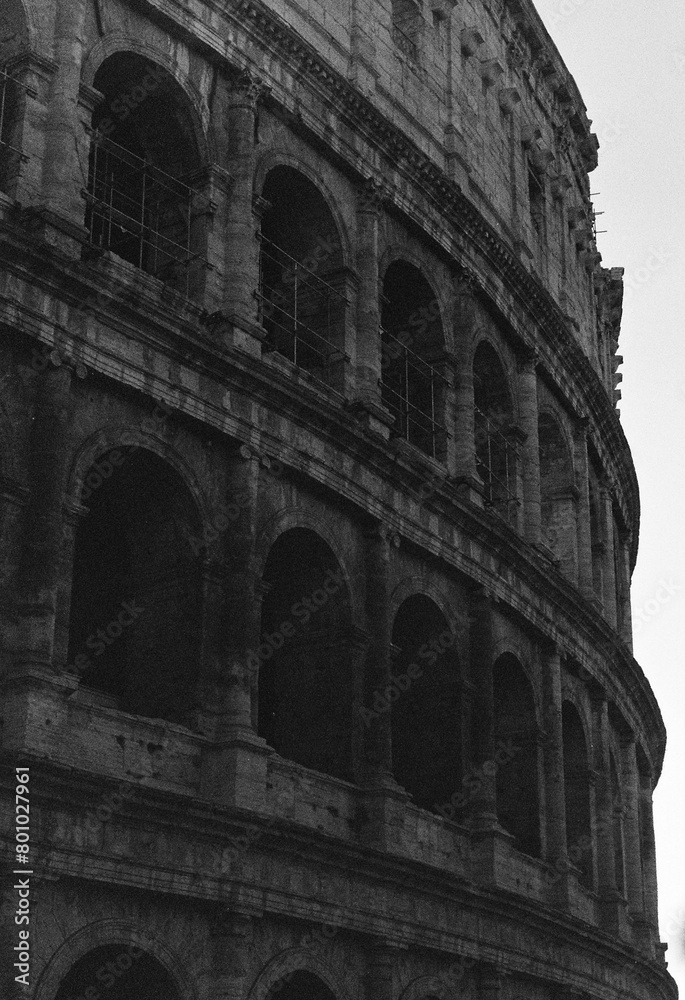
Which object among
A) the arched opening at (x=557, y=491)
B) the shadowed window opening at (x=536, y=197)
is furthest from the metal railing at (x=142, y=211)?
the shadowed window opening at (x=536, y=197)

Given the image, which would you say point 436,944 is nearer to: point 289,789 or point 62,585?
point 289,789

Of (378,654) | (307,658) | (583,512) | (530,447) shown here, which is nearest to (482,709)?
(378,654)

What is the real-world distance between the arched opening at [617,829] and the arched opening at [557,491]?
155 inches

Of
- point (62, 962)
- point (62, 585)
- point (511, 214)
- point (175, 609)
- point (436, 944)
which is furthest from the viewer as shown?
point (511, 214)

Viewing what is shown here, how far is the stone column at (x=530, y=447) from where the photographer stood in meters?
26.9

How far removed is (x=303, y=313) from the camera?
2264cm

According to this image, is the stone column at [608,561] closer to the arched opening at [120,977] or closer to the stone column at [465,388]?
the stone column at [465,388]

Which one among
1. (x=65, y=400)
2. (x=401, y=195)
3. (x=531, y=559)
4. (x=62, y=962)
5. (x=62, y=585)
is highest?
(x=401, y=195)

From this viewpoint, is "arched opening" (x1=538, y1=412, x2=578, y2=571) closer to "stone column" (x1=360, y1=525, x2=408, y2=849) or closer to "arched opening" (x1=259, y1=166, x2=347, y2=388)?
"arched opening" (x1=259, y1=166, x2=347, y2=388)

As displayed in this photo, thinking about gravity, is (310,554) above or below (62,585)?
above

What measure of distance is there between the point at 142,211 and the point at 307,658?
5859 mm

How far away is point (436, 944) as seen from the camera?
20172 millimetres

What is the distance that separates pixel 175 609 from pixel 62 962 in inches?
177

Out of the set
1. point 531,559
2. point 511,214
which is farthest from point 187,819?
point 511,214
